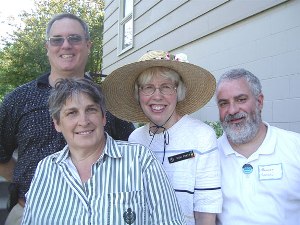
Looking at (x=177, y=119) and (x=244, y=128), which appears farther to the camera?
(x=244, y=128)

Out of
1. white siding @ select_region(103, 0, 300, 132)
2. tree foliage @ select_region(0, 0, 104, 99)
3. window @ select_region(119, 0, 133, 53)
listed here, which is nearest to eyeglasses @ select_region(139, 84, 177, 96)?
white siding @ select_region(103, 0, 300, 132)

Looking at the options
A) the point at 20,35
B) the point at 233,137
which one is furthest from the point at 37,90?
the point at 20,35

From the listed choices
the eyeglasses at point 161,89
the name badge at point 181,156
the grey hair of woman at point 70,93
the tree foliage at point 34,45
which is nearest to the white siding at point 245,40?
the eyeglasses at point 161,89

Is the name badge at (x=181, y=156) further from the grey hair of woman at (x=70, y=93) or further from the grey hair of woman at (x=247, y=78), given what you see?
the grey hair of woman at (x=247, y=78)

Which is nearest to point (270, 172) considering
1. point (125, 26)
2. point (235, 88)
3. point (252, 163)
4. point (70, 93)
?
point (252, 163)

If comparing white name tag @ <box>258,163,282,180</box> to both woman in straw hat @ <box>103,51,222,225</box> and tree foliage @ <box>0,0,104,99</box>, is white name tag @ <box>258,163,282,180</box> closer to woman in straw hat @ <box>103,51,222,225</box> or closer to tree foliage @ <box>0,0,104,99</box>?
woman in straw hat @ <box>103,51,222,225</box>

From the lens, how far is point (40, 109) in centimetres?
265

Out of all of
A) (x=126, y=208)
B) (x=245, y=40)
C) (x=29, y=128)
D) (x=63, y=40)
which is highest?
(x=245, y=40)

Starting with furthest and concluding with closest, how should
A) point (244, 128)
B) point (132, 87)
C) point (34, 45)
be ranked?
point (34, 45)
point (132, 87)
point (244, 128)

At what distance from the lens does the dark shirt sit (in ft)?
8.49

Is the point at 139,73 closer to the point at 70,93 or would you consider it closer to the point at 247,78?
the point at 70,93

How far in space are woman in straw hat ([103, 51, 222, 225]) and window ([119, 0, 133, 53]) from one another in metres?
5.36

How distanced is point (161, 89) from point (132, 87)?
15.2 inches

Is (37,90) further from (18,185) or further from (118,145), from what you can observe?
(118,145)
